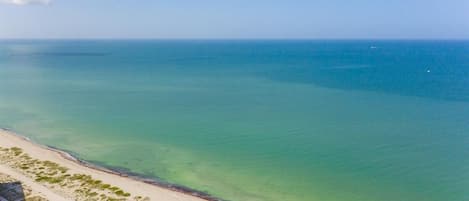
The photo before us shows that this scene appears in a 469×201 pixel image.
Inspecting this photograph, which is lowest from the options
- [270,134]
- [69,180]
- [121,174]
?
[121,174]

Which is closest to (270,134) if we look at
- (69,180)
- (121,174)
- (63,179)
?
(121,174)

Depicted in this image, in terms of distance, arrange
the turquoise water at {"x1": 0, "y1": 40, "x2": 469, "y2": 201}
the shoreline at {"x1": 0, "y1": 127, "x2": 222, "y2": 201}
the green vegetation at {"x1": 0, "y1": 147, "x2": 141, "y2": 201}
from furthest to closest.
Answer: the turquoise water at {"x1": 0, "y1": 40, "x2": 469, "y2": 201}
the shoreline at {"x1": 0, "y1": 127, "x2": 222, "y2": 201}
the green vegetation at {"x1": 0, "y1": 147, "x2": 141, "y2": 201}

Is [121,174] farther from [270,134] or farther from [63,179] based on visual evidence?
[270,134]

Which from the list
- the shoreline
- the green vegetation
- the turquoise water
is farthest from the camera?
the turquoise water

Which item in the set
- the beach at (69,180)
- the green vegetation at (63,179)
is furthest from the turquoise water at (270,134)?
the green vegetation at (63,179)

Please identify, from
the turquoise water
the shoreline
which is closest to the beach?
the shoreline

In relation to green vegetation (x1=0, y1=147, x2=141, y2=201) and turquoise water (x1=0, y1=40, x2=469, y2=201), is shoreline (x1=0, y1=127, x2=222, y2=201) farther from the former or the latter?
green vegetation (x1=0, y1=147, x2=141, y2=201)

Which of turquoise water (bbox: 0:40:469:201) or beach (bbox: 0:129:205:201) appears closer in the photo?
beach (bbox: 0:129:205:201)

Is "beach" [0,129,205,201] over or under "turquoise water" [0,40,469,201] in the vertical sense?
over

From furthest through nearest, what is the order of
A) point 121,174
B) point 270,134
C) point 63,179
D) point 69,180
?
point 270,134 → point 121,174 → point 63,179 → point 69,180
